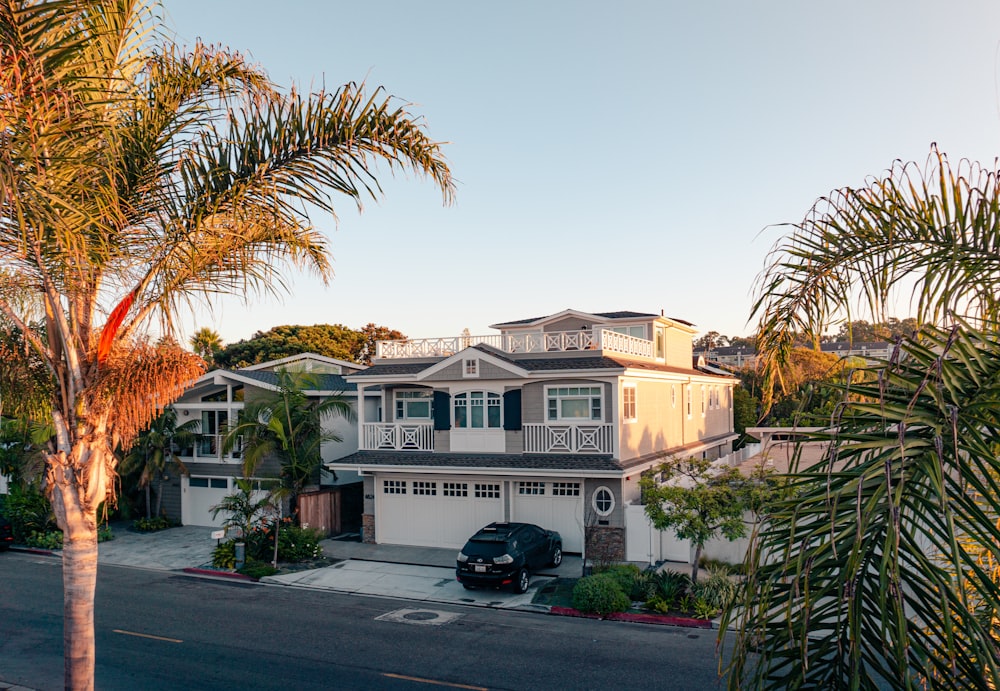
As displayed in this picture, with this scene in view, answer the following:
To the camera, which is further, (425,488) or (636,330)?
(636,330)

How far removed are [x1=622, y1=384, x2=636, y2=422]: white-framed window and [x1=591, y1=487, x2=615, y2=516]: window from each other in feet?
8.12

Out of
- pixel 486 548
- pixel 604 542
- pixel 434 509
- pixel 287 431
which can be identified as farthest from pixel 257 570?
pixel 604 542

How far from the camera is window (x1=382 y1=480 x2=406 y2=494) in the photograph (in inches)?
1069

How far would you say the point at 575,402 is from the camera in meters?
25.2

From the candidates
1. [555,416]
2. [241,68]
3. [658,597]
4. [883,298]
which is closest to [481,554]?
[658,597]

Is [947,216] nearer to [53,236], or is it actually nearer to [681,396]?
[53,236]

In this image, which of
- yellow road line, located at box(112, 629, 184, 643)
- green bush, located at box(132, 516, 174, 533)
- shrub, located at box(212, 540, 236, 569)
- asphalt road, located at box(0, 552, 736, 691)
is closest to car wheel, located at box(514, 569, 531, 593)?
asphalt road, located at box(0, 552, 736, 691)

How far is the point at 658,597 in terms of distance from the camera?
1852 centimetres

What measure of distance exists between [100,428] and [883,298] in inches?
322

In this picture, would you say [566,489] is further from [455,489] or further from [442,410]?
[442,410]

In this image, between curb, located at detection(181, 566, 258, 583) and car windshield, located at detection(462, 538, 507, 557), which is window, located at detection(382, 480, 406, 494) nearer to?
curb, located at detection(181, 566, 258, 583)

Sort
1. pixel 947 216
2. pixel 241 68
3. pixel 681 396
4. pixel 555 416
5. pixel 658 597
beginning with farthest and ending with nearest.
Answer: pixel 681 396 → pixel 555 416 → pixel 658 597 → pixel 241 68 → pixel 947 216

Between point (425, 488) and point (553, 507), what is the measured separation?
4.75 metres

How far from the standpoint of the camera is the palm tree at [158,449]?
29.4 meters
